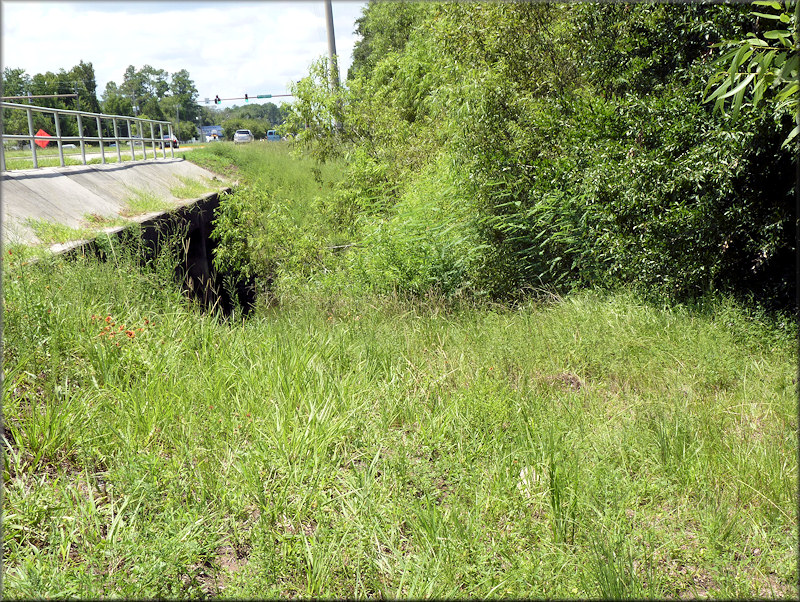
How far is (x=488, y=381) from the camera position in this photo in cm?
435

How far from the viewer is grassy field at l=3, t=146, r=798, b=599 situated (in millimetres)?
2590

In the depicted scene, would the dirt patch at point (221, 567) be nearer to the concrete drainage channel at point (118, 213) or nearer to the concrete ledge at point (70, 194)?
the concrete drainage channel at point (118, 213)

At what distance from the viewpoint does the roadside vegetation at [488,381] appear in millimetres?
2670

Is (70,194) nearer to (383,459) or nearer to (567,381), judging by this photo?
(567,381)

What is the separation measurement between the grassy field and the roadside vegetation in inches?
0.7

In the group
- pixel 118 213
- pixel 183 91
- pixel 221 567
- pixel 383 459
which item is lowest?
pixel 221 567

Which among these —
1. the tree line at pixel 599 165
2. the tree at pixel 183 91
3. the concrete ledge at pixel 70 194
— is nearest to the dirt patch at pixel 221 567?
the tree line at pixel 599 165

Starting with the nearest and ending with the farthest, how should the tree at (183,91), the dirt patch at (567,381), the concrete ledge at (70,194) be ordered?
1. the dirt patch at (567,381)
2. the concrete ledge at (70,194)
3. the tree at (183,91)

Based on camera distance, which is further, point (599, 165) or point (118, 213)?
point (118, 213)

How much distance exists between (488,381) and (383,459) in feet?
4.11

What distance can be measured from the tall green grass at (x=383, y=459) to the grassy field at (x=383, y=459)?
0.05 feet

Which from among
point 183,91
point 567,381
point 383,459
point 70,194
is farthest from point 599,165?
point 183,91

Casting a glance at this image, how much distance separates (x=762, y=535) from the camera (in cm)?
280

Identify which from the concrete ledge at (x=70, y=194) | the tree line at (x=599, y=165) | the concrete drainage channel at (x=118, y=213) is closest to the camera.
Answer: the tree line at (x=599, y=165)
